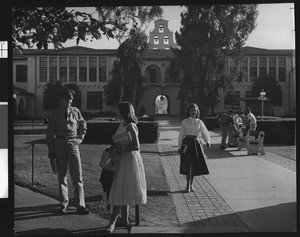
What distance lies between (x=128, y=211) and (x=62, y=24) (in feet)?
7.68

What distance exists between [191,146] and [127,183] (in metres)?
1.23

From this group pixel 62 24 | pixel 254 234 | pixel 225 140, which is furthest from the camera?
pixel 225 140

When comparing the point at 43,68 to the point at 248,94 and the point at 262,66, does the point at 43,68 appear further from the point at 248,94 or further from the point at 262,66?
the point at 262,66

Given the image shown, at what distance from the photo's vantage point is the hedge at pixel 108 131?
470 cm

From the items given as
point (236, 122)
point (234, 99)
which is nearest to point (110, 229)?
point (236, 122)

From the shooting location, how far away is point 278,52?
15.7 feet

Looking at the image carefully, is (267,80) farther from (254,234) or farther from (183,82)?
(254,234)

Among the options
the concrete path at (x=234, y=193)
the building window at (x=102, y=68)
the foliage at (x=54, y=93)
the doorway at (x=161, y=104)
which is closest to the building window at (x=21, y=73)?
the foliage at (x=54, y=93)

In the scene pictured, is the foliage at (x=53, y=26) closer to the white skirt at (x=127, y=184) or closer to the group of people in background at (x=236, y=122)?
the white skirt at (x=127, y=184)

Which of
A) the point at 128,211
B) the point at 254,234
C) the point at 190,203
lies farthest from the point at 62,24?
the point at 254,234

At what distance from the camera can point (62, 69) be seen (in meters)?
4.89

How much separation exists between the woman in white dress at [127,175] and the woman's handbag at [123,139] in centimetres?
3

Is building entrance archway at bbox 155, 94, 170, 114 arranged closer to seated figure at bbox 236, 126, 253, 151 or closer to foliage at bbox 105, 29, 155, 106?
foliage at bbox 105, 29, 155, 106

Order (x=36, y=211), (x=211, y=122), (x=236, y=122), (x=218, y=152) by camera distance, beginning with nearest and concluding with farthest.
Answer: (x=36, y=211)
(x=236, y=122)
(x=211, y=122)
(x=218, y=152)
